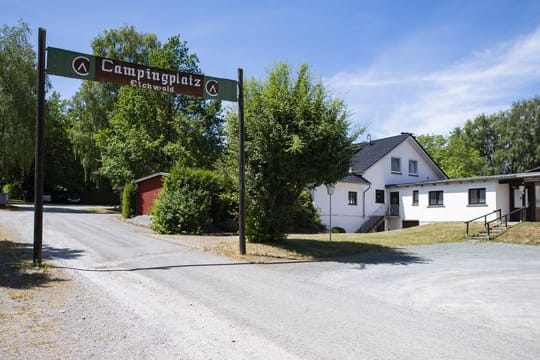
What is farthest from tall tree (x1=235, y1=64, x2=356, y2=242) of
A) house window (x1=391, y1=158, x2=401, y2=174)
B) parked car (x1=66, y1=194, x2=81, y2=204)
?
parked car (x1=66, y1=194, x2=81, y2=204)

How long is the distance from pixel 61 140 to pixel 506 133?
55987 millimetres

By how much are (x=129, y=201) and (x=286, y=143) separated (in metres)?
19.7

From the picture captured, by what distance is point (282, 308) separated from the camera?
7828 millimetres

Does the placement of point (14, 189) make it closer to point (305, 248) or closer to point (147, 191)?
point (147, 191)

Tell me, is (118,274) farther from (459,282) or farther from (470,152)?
(470,152)

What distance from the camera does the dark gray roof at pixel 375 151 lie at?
1445 inches

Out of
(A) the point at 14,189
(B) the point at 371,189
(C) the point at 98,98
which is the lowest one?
(B) the point at 371,189

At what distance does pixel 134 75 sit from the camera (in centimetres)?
1316

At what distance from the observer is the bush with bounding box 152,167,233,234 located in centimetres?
2189

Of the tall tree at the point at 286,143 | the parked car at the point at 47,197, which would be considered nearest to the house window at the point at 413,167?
the tall tree at the point at 286,143

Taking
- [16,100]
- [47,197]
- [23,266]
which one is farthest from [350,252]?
[47,197]

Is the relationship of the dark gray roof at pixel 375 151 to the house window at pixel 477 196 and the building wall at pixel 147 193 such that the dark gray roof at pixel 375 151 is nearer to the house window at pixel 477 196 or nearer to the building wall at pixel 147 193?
the house window at pixel 477 196

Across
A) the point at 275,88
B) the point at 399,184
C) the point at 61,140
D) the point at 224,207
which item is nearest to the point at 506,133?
the point at 399,184

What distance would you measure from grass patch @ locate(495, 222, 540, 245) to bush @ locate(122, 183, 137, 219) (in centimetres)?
2275
